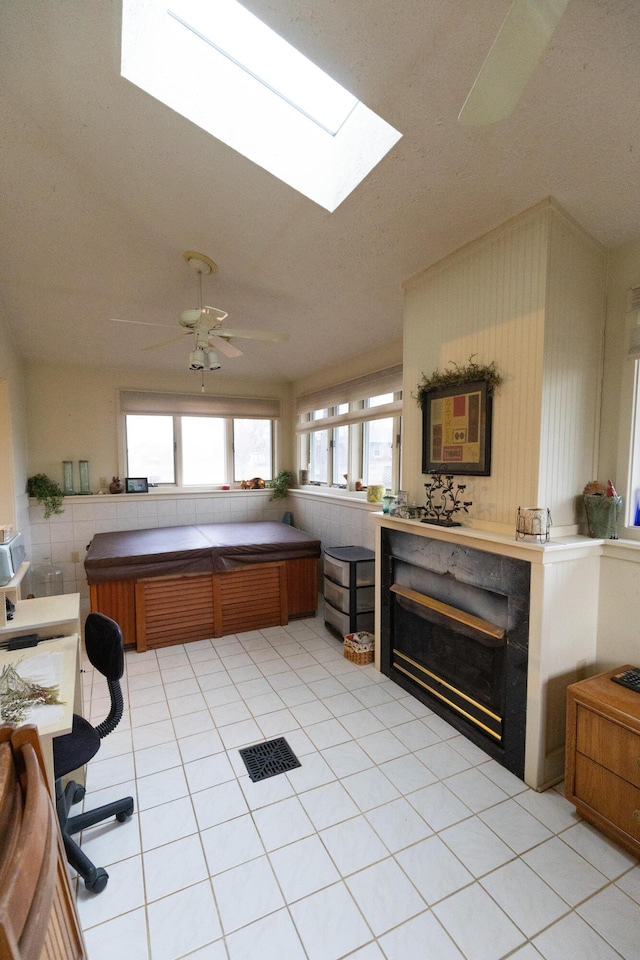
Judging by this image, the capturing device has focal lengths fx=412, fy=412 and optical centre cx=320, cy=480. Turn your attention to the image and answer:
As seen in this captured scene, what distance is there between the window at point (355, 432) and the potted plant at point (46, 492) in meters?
2.83

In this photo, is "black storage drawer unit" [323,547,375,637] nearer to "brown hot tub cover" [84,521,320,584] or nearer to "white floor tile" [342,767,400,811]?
"brown hot tub cover" [84,521,320,584]

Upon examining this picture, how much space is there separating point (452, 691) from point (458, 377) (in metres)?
1.84

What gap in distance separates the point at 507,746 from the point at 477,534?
1065mm

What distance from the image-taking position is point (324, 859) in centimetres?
159

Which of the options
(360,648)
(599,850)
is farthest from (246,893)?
(360,648)

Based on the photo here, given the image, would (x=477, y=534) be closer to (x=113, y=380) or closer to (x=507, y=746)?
(x=507, y=746)

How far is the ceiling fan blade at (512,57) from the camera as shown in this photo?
793mm

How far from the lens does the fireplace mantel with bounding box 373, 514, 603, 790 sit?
1.91 meters

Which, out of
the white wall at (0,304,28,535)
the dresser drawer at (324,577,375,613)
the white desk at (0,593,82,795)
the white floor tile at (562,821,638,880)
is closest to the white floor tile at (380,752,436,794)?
the white floor tile at (562,821,638,880)

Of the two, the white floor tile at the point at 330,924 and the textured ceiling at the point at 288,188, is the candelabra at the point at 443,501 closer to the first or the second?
the textured ceiling at the point at 288,188

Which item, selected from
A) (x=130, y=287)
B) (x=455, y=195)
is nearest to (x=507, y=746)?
(x=455, y=195)

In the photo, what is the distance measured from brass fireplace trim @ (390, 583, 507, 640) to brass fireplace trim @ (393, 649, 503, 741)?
1.37ft

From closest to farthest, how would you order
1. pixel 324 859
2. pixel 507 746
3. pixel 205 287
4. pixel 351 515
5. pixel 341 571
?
pixel 324 859
pixel 507 746
pixel 205 287
pixel 341 571
pixel 351 515

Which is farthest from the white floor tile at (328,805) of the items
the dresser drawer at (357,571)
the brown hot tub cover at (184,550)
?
the brown hot tub cover at (184,550)
